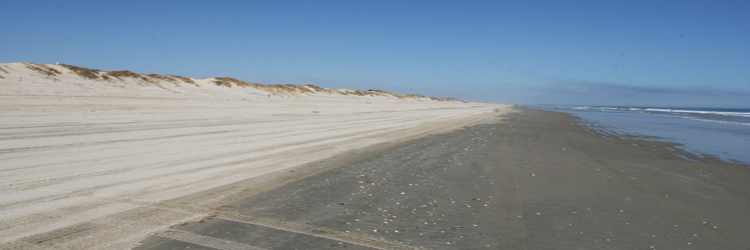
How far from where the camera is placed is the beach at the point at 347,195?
11.0 feet

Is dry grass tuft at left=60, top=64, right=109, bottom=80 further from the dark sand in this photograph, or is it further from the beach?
the dark sand

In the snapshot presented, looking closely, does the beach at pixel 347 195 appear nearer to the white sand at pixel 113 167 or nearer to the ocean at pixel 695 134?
the white sand at pixel 113 167

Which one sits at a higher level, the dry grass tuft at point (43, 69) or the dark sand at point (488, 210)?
the dry grass tuft at point (43, 69)

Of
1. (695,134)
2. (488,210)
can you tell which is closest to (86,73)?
(488,210)

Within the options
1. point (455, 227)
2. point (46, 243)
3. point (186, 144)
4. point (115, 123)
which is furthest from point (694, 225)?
point (115, 123)

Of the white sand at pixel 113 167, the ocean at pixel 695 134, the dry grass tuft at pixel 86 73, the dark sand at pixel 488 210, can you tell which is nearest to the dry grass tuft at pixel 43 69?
the dry grass tuft at pixel 86 73

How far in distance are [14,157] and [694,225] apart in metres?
9.56

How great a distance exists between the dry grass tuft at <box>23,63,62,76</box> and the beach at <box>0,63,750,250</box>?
17.2 metres

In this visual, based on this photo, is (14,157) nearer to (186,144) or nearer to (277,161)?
(186,144)

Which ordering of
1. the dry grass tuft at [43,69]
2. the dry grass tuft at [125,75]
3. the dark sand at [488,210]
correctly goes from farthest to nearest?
the dry grass tuft at [125,75]
the dry grass tuft at [43,69]
the dark sand at [488,210]

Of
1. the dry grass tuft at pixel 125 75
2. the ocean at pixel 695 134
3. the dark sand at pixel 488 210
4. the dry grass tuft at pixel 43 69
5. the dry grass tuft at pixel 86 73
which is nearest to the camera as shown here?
the dark sand at pixel 488 210

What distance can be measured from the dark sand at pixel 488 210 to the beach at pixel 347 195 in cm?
2

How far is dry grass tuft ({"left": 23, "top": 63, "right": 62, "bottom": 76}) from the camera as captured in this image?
22.8 metres

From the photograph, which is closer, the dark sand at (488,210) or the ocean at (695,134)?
the dark sand at (488,210)
